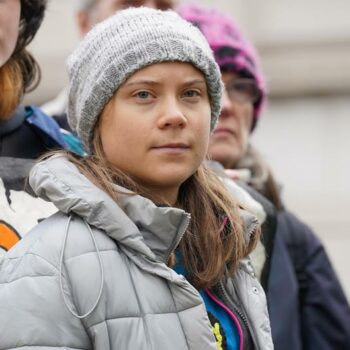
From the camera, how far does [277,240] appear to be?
164 inches

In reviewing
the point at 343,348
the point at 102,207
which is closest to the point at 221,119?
the point at 343,348

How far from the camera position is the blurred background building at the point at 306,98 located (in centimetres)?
934

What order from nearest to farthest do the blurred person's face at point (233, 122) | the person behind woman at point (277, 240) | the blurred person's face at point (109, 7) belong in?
the person behind woman at point (277, 240) → the blurred person's face at point (233, 122) → the blurred person's face at point (109, 7)

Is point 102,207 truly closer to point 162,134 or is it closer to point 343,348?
point 162,134

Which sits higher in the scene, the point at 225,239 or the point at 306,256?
the point at 225,239

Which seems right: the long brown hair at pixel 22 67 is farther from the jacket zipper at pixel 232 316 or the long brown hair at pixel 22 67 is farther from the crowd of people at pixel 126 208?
the jacket zipper at pixel 232 316

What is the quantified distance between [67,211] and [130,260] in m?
0.18

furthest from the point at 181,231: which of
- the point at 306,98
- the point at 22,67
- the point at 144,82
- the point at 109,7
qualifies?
the point at 306,98

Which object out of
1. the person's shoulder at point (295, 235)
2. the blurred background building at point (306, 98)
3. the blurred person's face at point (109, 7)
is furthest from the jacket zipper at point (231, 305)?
the blurred background building at point (306, 98)

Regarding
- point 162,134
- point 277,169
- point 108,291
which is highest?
point 162,134

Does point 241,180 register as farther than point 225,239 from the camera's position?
Yes

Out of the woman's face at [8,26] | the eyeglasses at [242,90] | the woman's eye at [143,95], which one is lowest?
the eyeglasses at [242,90]

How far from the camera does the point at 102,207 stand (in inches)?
112

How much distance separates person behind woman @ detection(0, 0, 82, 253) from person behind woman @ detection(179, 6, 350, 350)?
2.53 feet
